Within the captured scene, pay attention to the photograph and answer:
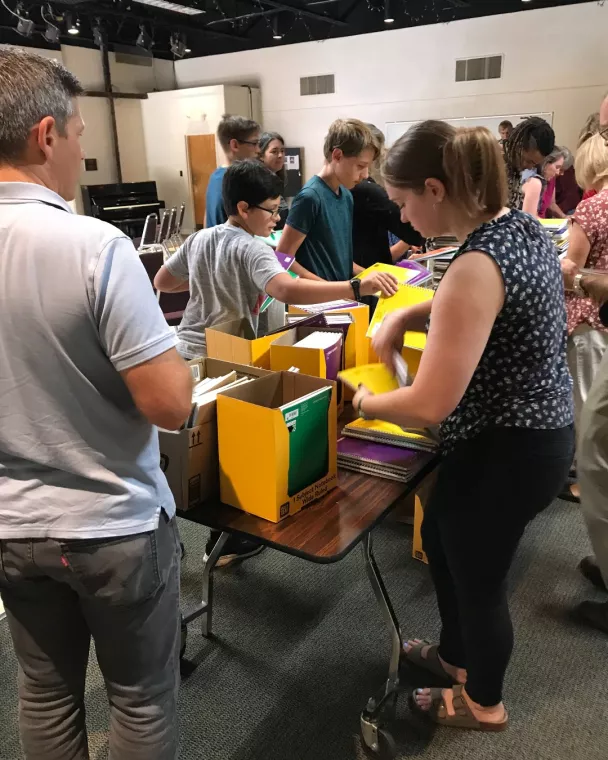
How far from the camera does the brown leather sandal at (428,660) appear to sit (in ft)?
6.05

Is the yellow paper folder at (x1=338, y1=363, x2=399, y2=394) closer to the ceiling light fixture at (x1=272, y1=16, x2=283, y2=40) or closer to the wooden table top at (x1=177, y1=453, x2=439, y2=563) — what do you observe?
the wooden table top at (x1=177, y1=453, x2=439, y2=563)

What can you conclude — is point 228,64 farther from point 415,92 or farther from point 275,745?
point 275,745

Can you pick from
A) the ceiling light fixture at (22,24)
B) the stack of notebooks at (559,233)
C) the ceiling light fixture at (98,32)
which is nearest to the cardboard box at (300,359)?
the stack of notebooks at (559,233)

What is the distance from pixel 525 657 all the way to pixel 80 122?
197 cm

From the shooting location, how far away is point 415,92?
7707mm

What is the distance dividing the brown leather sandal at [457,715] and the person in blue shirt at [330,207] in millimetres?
1559

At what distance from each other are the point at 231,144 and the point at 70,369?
2.61 meters

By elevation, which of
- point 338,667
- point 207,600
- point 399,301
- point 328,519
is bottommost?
point 338,667

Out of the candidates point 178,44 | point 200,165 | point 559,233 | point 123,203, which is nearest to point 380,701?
point 559,233

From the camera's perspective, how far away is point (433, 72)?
7.51 m

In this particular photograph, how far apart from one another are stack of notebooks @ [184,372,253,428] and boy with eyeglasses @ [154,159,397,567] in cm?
46

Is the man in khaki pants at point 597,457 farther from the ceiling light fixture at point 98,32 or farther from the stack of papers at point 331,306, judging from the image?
the ceiling light fixture at point 98,32

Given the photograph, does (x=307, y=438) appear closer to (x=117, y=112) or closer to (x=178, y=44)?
(x=178, y=44)

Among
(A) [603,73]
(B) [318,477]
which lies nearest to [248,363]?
(B) [318,477]
